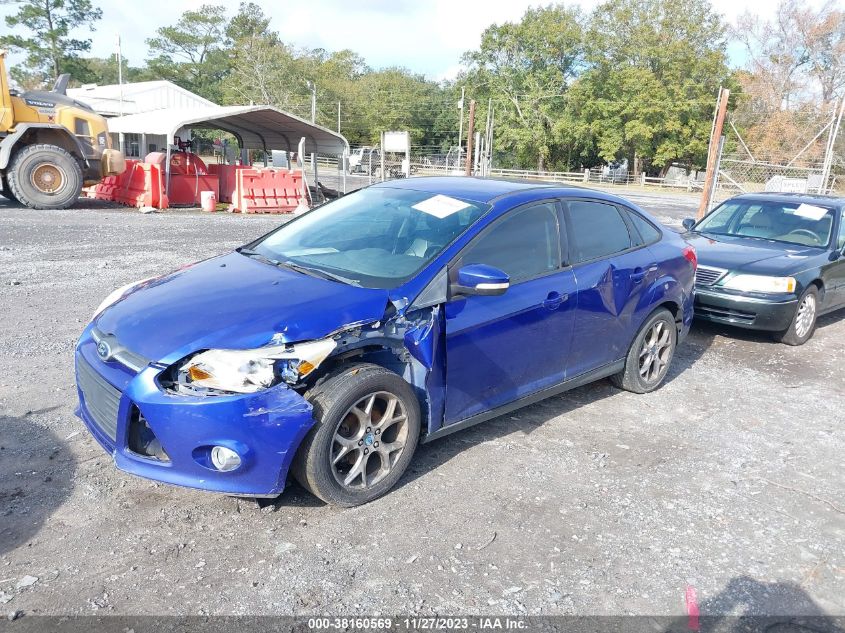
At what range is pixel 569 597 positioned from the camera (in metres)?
2.75

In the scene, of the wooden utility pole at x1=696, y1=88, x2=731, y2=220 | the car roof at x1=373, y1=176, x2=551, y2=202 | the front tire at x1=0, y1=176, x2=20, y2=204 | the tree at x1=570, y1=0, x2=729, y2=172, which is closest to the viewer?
the car roof at x1=373, y1=176, x2=551, y2=202

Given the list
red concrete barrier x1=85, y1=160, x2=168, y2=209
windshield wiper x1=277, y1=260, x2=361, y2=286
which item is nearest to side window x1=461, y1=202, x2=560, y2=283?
windshield wiper x1=277, y1=260, x2=361, y2=286

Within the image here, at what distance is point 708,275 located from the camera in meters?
6.84

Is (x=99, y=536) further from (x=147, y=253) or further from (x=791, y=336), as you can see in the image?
(x=147, y=253)

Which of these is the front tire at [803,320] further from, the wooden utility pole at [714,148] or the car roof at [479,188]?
the wooden utility pole at [714,148]

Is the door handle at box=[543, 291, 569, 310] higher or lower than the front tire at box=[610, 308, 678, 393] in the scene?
higher

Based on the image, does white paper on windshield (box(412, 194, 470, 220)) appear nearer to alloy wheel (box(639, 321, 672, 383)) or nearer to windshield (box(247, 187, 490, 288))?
windshield (box(247, 187, 490, 288))

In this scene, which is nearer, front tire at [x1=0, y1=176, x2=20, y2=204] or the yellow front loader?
the yellow front loader

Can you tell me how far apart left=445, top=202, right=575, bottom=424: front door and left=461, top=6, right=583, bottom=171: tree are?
2022 inches

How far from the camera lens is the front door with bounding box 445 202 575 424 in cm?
360

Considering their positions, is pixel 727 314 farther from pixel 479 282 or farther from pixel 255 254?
pixel 255 254

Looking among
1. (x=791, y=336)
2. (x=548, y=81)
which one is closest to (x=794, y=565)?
(x=791, y=336)

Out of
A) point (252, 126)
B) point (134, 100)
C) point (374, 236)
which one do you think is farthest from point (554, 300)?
point (134, 100)

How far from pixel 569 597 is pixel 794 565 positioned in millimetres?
1202
